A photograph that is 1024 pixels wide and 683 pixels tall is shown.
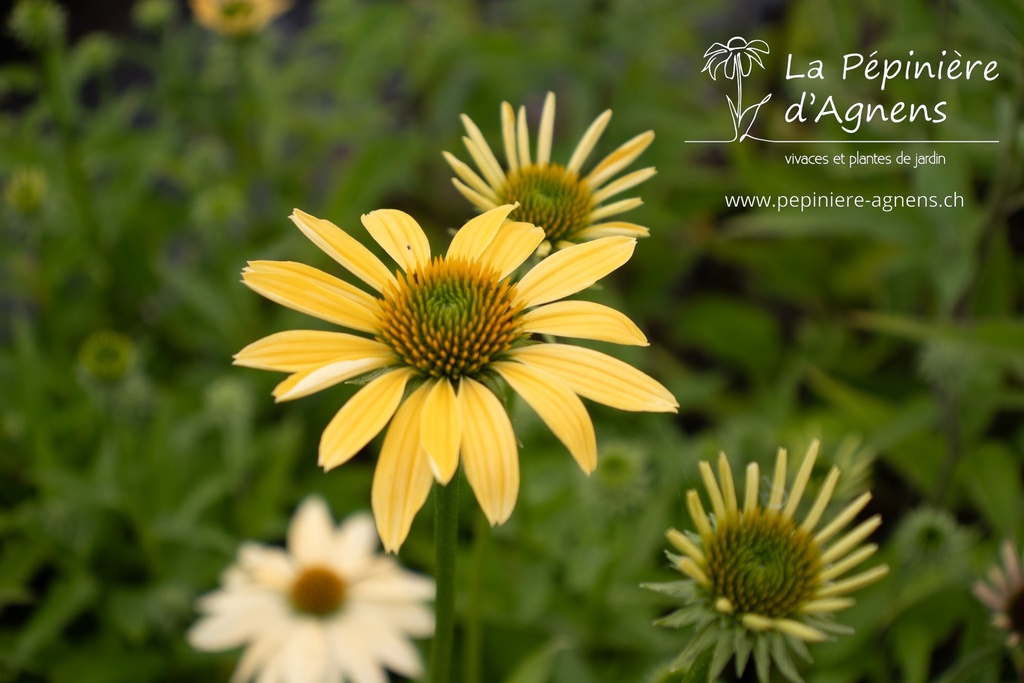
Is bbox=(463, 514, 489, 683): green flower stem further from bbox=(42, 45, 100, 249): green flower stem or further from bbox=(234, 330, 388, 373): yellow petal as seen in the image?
bbox=(42, 45, 100, 249): green flower stem

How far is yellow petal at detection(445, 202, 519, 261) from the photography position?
49cm

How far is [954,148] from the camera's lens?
3.91 ft

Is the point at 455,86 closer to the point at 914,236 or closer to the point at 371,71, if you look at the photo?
the point at 371,71

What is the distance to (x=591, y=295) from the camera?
0.76 meters

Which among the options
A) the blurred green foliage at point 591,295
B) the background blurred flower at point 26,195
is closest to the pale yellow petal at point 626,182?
the blurred green foliage at point 591,295

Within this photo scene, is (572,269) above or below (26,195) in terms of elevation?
below

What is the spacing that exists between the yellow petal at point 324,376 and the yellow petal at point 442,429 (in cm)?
3

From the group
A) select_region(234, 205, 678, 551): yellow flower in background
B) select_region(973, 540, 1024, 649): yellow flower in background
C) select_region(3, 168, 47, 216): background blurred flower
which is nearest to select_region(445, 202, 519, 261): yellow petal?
select_region(234, 205, 678, 551): yellow flower in background

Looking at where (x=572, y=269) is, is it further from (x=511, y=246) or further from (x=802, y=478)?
(x=802, y=478)

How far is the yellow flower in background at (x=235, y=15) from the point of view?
5.06 feet

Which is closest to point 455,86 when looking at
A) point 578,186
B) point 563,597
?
point 563,597

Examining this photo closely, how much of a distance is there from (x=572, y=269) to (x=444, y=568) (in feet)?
0.56

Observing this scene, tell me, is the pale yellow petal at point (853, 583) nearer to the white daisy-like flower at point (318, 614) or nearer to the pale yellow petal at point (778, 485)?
the pale yellow petal at point (778, 485)

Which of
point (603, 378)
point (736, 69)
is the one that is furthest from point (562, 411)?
point (736, 69)
